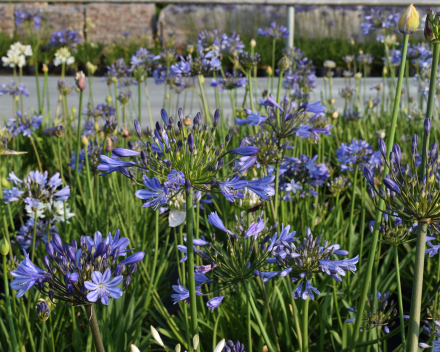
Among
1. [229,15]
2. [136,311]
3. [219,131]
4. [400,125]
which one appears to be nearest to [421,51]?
[400,125]

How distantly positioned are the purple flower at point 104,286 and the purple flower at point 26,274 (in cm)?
13

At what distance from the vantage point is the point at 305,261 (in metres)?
1.04

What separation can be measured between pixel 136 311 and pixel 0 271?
625mm

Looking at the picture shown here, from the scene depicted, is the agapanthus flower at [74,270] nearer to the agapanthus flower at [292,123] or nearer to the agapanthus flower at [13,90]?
the agapanthus flower at [292,123]

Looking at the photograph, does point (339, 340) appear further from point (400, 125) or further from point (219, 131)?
point (400, 125)

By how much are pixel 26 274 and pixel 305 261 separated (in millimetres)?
631

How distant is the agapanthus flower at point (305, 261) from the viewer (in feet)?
3.21

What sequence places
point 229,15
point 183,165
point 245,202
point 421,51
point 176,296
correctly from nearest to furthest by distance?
point 183,165, point 176,296, point 245,202, point 421,51, point 229,15

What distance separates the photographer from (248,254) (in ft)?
3.34

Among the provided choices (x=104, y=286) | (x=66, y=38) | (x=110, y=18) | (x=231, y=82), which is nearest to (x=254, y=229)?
(x=104, y=286)

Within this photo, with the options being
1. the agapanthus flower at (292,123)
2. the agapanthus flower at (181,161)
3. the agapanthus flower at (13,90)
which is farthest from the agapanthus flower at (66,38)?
the agapanthus flower at (181,161)

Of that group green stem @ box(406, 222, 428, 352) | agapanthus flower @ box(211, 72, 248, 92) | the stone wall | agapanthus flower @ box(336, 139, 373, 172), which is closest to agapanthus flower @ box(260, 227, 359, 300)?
green stem @ box(406, 222, 428, 352)

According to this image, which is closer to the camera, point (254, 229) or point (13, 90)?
point (254, 229)

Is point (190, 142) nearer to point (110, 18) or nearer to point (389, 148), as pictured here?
point (389, 148)
